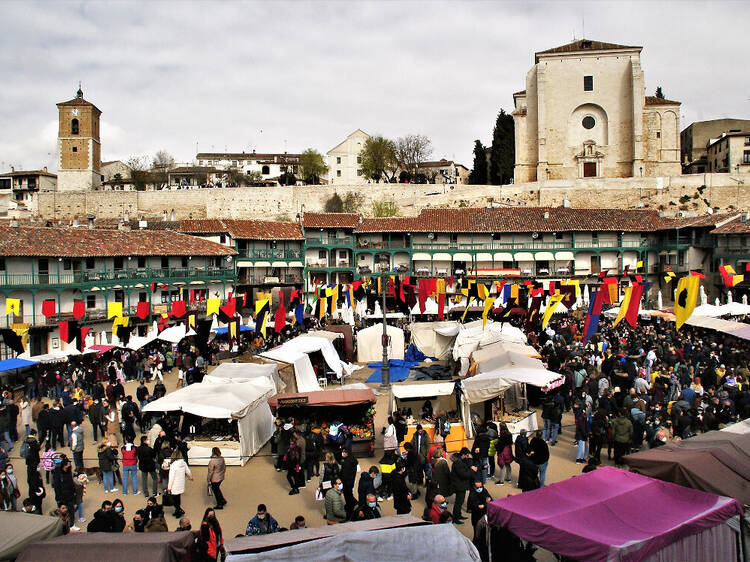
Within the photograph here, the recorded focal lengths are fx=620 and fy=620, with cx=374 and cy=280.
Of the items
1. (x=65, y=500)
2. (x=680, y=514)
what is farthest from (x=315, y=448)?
(x=680, y=514)

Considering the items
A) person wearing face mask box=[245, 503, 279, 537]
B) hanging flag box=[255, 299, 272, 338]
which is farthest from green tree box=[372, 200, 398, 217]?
person wearing face mask box=[245, 503, 279, 537]

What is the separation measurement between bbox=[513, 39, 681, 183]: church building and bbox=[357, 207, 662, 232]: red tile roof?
617 inches

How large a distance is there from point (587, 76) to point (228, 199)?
124 ft

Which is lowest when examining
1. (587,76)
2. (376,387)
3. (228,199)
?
(376,387)

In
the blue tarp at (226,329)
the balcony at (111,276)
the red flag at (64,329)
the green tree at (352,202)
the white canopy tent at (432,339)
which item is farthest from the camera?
the green tree at (352,202)

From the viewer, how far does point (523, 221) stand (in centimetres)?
4588

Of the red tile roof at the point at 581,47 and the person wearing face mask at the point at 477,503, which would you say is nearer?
the person wearing face mask at the point at 477,503

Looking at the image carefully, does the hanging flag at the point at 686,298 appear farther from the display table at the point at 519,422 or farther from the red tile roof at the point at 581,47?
the red tile roof at the point at 581,47

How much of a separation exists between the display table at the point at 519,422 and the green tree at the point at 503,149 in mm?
54228

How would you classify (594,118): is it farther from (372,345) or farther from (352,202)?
(372,345)

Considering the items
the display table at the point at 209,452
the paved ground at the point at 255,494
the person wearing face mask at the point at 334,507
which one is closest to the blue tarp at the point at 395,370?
the paved ground at the point at 255,494

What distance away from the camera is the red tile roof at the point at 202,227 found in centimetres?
4416

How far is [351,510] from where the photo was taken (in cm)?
1014

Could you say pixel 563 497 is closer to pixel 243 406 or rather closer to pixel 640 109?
pixel 243 406
